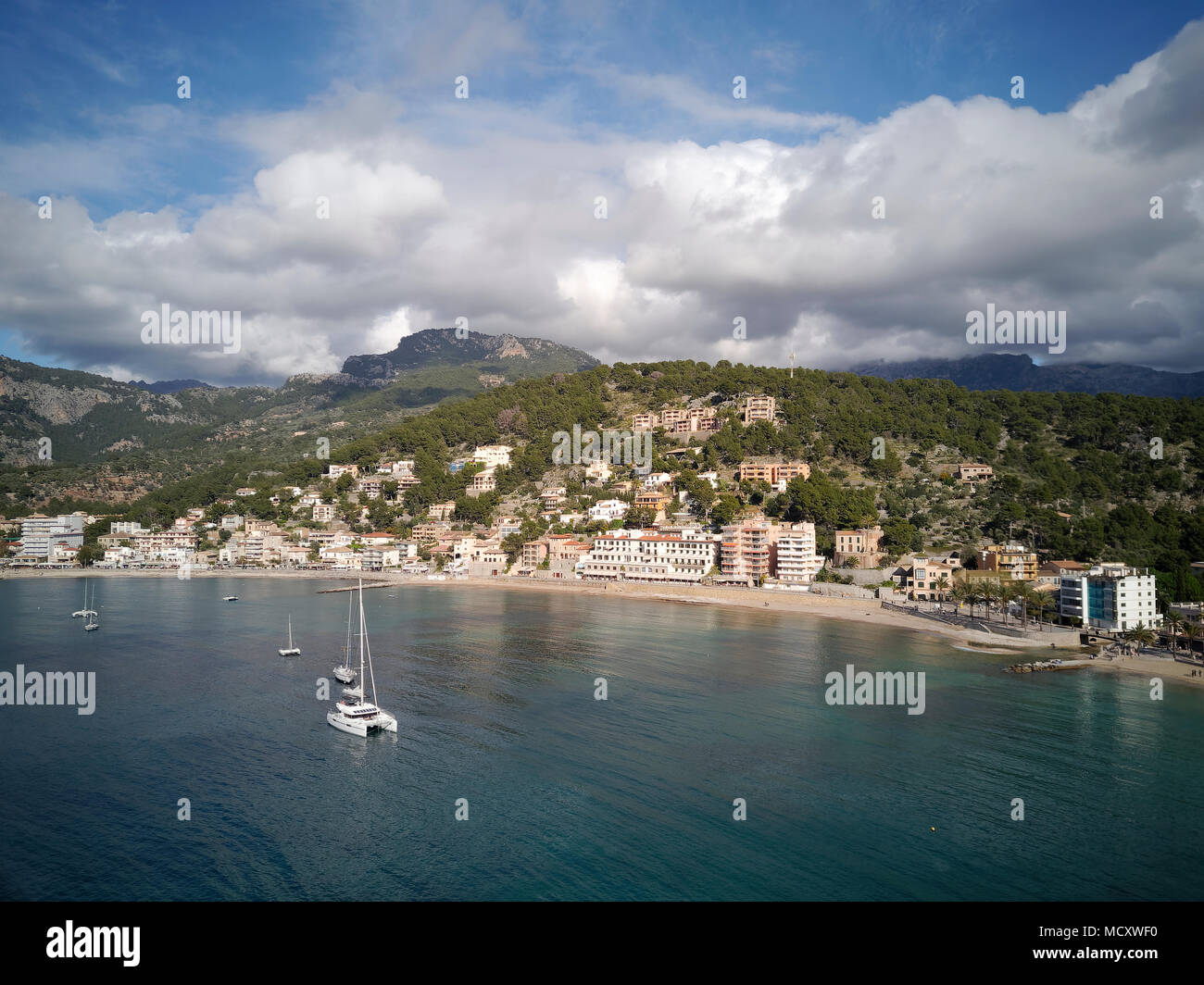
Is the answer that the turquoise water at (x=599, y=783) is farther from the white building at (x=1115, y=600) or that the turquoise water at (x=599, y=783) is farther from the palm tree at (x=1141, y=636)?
the white building at (x=1115, y=600)

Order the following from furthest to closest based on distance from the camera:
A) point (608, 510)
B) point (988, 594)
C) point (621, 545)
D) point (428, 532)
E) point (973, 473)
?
→ point (428, 532)
point (608, 510)
point (973, 473)
point (621, 545)
point (988, 594)

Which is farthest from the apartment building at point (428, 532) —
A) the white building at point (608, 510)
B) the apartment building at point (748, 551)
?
the apartment building at point (748, 551)

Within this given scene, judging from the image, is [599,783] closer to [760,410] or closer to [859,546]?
[859,546]

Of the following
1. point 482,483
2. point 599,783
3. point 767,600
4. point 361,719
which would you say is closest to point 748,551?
point 767,600

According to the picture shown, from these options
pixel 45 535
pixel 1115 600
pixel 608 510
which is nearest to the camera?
pixel 1115 600

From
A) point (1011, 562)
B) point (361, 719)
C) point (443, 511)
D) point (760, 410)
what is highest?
point (760, 410)

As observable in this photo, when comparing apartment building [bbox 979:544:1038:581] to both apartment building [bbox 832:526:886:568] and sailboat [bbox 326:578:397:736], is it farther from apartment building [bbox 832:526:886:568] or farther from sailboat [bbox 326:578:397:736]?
sailboat [bbox 326:578:397:736]
